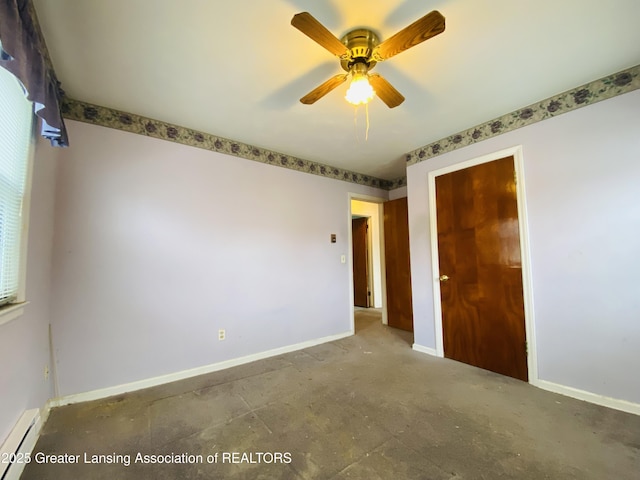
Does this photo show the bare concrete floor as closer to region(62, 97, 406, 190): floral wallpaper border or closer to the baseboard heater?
the baseboard heater

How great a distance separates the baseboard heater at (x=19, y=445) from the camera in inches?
47.9

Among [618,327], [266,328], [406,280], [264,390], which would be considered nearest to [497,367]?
[618,327]

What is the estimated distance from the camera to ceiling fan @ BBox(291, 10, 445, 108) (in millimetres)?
1202

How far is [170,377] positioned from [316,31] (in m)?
2.89

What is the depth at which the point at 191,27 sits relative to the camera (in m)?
1.48

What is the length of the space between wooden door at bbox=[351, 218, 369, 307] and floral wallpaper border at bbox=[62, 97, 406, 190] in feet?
7.37

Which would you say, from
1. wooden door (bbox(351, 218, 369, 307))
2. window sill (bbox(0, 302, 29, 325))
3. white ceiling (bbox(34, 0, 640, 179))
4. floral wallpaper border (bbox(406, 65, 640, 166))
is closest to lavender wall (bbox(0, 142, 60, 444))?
window sill (bbox(0, 302, 29, 325))

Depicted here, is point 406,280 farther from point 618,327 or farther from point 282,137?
point 282,137

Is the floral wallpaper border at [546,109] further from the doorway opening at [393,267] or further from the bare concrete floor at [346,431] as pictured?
the bare concrete floor at [346,431]

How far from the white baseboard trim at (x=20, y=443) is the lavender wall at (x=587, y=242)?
354cm

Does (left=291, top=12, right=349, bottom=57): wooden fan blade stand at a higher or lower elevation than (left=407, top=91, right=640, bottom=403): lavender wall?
higher

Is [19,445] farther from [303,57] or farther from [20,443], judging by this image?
[303,57]

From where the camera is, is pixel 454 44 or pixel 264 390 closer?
pixel 454 44

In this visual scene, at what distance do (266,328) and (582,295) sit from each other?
115 inches
